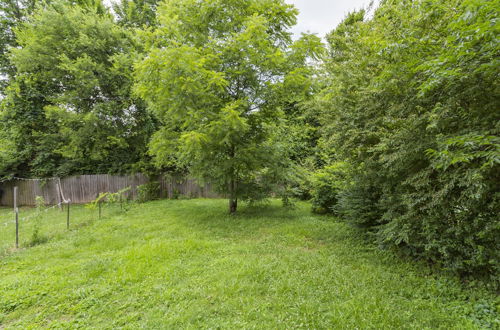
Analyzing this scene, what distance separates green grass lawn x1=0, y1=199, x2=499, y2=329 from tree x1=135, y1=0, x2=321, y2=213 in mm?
2277

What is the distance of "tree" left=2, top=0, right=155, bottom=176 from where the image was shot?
10594 millimetres

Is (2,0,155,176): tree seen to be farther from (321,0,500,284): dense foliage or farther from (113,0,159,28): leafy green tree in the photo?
(321,0,500,284): dense foliage

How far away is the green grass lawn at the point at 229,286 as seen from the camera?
2.49 metres

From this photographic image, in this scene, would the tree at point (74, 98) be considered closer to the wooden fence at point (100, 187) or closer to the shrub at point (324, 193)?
the wooden fence at point (100, 187)

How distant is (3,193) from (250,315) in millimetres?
16543

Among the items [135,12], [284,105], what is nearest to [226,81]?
[284,105]

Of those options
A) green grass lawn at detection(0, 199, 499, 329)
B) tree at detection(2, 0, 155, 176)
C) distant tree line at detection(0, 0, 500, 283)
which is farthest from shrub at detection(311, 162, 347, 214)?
tree at detection(2, 0, 155, 176)

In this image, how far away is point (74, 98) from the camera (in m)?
10.9

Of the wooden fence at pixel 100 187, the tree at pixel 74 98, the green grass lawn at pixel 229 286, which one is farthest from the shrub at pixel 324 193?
the tree at pixel 74 98

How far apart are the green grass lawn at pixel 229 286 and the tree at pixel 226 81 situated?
2.28 meters

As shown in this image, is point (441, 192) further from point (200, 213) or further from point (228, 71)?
point (200, 213)

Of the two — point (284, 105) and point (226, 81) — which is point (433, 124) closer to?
point (226, 81)

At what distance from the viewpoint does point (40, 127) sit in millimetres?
11789

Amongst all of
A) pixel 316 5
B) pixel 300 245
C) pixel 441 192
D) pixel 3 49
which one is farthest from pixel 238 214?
pixel 3 49
